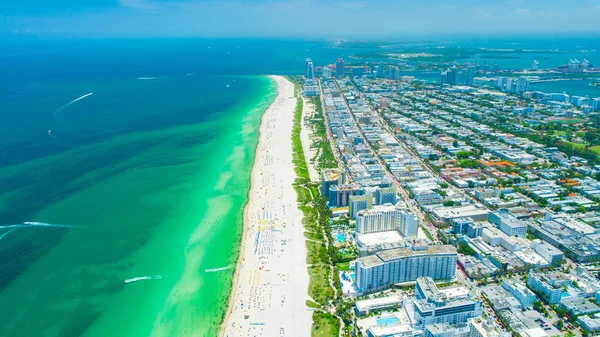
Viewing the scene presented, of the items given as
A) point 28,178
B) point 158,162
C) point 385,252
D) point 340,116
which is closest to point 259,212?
point 385,252

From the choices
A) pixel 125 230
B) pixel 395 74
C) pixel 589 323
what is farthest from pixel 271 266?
pixel 395 74

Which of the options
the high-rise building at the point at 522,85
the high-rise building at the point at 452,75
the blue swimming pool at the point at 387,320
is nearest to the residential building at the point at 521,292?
the blue swimming pool at the point at 387,320

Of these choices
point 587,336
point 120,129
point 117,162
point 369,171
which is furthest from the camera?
point 120,129

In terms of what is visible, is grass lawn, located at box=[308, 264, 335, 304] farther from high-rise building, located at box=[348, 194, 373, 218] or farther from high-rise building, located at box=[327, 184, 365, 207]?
high-rise building, located at box=[327, 184, 365, 207]

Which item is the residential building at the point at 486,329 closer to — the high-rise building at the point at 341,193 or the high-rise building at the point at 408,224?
the high-rise building at the point at 408,224

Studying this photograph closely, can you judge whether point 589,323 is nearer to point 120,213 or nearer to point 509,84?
point 120,213

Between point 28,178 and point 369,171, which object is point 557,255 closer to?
point 369,171
